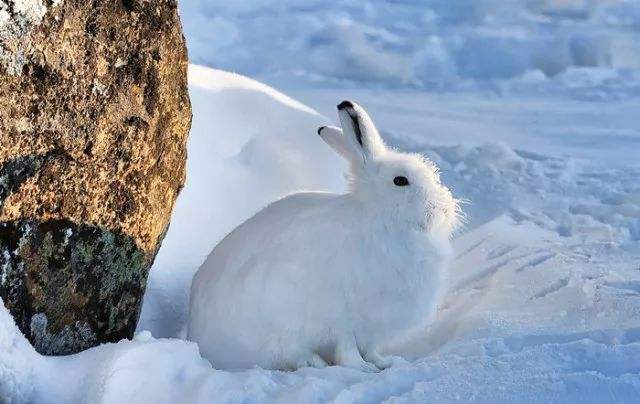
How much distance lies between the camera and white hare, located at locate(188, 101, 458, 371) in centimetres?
271

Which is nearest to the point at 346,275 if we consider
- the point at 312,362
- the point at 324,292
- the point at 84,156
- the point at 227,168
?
the point at 324,292

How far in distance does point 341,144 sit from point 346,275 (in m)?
0.47

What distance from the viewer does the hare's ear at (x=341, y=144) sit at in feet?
9.30

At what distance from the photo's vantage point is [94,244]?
104 inches

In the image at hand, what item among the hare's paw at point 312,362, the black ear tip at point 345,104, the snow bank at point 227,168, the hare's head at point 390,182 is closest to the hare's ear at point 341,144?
the hare's head at point 390,182

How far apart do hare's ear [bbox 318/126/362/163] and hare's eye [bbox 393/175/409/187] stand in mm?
142

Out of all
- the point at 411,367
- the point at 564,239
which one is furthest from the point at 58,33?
the point at 564,239

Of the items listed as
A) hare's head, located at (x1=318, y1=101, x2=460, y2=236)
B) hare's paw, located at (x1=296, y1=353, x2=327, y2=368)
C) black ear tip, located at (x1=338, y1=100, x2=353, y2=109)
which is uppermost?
black ear tip, located at (x1=338, y1=100, x2=353, y2=109)

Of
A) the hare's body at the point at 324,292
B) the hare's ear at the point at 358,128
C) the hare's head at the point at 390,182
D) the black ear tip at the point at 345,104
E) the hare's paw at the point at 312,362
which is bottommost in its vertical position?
the hare's paw at the point at 312,362

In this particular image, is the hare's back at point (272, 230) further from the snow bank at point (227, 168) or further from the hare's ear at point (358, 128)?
the snow bank at point (227, 168)

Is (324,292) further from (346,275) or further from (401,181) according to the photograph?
(401,181)

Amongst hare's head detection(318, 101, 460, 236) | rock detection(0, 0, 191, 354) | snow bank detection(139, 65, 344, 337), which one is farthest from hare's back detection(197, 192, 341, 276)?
snow bank detection(139, 65, 344, 337)

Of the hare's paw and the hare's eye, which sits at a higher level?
the hare's eye

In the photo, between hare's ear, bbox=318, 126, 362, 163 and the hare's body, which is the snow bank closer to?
the hare's body
